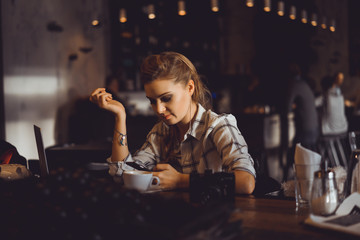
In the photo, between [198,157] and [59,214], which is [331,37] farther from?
[59,214]

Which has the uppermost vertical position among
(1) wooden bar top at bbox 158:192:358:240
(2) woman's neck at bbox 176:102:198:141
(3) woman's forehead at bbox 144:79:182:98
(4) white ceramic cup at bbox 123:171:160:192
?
(3) woman's forehead at bbox 144:79:182:98

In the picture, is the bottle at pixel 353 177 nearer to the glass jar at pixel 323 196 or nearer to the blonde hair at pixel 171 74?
the glass jar at pixel 323 196

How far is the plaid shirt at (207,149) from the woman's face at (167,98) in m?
0.14

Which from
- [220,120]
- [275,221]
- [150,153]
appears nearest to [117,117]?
[150,153]

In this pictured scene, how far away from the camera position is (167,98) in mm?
1944

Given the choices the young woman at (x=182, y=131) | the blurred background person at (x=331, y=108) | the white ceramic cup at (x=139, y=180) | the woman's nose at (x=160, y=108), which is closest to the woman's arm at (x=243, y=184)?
the young woman at (x=182, y=131)

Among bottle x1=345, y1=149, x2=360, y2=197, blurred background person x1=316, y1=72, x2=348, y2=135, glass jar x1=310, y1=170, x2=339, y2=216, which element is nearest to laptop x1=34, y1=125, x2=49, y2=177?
→ glass jar x1=310, y1=170, x2=339, y2=216

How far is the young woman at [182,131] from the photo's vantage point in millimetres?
1894

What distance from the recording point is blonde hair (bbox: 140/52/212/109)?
6.44ft

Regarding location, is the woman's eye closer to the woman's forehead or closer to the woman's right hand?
the woman's forehead

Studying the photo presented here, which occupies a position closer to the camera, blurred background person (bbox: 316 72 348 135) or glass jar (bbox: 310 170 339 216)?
glass jar (bbox: 310 170 339 216)

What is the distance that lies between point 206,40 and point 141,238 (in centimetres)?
788

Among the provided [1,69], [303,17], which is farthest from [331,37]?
[1,69]

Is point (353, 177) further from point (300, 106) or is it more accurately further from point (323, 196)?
point (300, 106)
